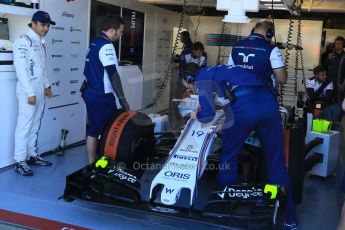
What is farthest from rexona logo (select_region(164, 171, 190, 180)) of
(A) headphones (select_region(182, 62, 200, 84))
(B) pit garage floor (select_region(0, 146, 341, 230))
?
(A) headphones (select_region(182, 62, 200, 84))

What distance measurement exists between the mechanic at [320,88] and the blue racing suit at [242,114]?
330cm

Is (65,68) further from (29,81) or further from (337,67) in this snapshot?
(337,67)

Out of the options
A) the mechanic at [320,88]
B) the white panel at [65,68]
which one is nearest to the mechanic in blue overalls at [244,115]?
the white panel at [65,68]

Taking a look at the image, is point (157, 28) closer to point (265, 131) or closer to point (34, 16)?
point (34, 16)

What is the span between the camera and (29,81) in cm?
422

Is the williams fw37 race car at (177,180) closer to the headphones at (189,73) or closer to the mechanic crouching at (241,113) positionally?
the mechanic crouching at (241,113)

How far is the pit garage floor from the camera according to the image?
333 cm

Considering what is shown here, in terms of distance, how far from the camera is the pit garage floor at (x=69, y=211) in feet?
10.9

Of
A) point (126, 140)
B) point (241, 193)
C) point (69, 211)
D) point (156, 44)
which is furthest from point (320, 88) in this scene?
point (69, 211)

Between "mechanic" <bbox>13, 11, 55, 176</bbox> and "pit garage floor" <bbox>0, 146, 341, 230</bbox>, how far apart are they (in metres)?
0.28

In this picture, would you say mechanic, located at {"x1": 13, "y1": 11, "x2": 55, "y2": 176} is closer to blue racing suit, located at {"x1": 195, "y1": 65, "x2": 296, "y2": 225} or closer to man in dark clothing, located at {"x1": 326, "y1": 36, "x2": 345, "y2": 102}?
blue racing suit, located at {"x1": 195, "y1": 65, "x2": 296, "y2": 225}

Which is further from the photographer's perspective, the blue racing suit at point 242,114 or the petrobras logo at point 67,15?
the petrobras logo at point 67,15

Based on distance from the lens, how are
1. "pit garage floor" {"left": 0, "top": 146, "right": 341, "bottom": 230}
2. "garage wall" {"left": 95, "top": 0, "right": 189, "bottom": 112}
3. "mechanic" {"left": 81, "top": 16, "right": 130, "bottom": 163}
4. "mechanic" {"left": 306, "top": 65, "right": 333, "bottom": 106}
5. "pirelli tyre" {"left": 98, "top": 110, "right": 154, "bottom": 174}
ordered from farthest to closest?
"garage wall" {"left": 95, "top": 0, "right": 189, "bottom": 112} < "mechanic" {"left": 306, "top": 65, "right": 333, "bottom": 106} < "mechanic" {"left": 81, "top": 16, "right": 130, "bottom": 163} < "pirelli tyre" {"left": 98, "top": 110, "right": 154, "bottom": 174} < "pit garage floor" {"left": 0, "top": 146, "right": 341, "bottom": 230}

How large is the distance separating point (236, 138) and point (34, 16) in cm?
239
